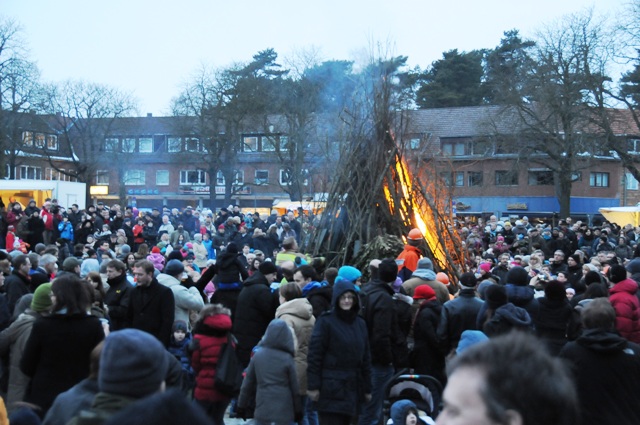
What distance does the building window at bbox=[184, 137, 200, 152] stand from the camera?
186 feet

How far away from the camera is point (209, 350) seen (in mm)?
7121

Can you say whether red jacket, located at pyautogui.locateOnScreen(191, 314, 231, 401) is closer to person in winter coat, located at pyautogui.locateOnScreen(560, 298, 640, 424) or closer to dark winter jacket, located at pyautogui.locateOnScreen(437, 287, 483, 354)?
dark winter jacket, located at pyautogui.locateOnScreen(437, 287, 483, 354)

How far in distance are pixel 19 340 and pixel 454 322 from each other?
4.15 meters

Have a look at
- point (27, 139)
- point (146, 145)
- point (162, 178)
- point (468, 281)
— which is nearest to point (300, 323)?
point (468, 281)

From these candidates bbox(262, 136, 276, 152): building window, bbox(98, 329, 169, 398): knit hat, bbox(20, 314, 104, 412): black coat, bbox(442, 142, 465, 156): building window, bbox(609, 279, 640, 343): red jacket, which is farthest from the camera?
bbox(442, 142, 465, 156): building window

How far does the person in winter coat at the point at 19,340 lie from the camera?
6.54 meters

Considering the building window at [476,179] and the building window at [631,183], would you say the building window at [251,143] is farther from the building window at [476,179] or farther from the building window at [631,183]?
the building window at [631,183]

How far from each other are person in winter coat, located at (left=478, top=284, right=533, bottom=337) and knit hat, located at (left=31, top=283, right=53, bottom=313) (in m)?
3.79

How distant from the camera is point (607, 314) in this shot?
5.41 meters

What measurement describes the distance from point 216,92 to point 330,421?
47.8 metres

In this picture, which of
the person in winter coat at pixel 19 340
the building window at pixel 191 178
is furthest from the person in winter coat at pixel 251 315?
the building window at pixel 191 178

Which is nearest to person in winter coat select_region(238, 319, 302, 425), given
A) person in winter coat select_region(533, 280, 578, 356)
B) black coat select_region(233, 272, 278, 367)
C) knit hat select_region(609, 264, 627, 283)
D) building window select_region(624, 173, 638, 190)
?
black coat select_region(233, 272, 278, 367)

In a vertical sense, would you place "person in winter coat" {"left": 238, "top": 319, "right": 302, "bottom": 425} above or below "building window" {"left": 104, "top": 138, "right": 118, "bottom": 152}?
below

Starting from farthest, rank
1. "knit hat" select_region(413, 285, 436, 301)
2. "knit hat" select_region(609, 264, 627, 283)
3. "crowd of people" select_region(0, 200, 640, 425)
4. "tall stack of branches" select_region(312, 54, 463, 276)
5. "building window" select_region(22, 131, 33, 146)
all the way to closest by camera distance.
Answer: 1. "building window" select_region(22, 131, 33, 146)
2. "tall stack of branches" select_region(312, 54, 463, 276)
3. "knit hat" select_region(413, 285, 436, 301)
4. "knit hat" select_region(609, 264, 627, 283)
5. "crowd of people" select_region(0, 200, 640, 425)
